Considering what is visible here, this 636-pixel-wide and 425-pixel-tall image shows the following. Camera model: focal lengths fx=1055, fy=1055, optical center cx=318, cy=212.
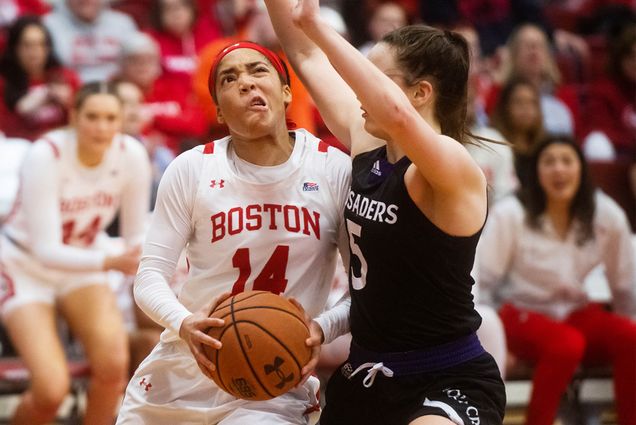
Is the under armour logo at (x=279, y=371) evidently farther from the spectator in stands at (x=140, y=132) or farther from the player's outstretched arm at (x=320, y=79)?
the spectator in stands at (x=140, y=132)

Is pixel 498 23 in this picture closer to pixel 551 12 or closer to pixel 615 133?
pixel 551 12

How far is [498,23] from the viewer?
9.20 meters

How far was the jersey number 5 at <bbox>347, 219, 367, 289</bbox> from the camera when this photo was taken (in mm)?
3159

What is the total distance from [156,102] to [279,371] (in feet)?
15.8

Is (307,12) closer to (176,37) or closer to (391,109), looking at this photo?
(391,109)

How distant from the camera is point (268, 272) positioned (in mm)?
3311

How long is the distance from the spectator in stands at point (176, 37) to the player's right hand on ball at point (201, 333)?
495 cm

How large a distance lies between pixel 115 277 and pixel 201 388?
2.96m

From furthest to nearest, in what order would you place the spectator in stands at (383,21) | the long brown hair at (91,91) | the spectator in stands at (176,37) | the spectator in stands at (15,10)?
the spectator in stands at (383,21) < the spectator in stands at (176,37) < the spectator in stands at (15,10) < the long brown hair at (91,91)

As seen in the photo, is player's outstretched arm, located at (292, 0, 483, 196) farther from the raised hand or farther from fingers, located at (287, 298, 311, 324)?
fingers, located at (287, 298, 311, 324)

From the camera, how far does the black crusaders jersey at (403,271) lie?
303 cm

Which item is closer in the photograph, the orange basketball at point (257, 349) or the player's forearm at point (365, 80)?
the player's forearm at point (365, 80)

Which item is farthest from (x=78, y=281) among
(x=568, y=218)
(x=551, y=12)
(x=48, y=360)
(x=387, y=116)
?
(x=551, y=12)

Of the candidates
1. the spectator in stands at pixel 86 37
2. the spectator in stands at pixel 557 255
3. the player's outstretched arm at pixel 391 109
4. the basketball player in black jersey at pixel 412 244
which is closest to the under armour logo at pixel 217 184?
the basketball player in black jersey at pixel 412 244
